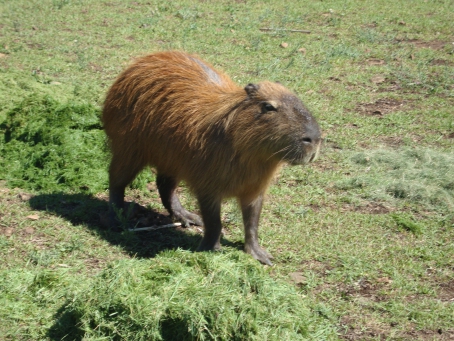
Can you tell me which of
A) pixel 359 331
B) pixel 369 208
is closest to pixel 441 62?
pixel 369 208

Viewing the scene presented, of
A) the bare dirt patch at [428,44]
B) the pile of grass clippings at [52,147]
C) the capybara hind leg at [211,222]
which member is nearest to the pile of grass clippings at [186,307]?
the capybara hind leg at [211,222]

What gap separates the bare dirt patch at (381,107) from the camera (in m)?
8.40

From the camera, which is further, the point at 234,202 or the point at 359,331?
the point at 234,202

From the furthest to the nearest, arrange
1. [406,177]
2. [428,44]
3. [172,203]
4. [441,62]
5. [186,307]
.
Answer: [428,44], [441,62], [406,177], [172,203], [186,307]

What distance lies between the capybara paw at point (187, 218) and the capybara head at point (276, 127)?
126 cm

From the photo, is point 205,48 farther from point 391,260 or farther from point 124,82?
point 391,260

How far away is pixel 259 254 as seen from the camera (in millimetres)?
5363

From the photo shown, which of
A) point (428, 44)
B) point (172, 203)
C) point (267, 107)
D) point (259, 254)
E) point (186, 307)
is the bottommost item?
point (172, 203)

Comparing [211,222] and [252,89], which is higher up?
[252,89]

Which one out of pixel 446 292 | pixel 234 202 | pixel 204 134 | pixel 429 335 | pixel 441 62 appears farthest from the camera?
pixel 441 62

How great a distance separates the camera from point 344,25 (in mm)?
11484

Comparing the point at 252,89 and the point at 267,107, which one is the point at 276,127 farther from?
the point at 252,89

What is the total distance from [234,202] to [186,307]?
221 centimetres

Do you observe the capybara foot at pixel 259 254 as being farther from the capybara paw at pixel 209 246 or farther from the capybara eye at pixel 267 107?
the capybara eye at pixel 267 107
